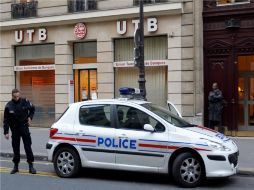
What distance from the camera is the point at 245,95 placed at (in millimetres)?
16141

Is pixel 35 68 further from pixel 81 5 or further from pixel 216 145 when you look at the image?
pixel 216 145

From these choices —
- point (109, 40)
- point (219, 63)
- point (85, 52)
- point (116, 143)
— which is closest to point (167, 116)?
point (116, 143)

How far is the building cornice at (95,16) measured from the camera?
1653 cm

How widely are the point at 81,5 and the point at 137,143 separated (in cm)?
1112

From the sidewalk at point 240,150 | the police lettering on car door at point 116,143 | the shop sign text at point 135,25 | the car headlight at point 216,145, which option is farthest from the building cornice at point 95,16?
the car headlight at point 216,145

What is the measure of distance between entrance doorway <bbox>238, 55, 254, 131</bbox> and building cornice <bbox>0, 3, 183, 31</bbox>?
9.63 feet

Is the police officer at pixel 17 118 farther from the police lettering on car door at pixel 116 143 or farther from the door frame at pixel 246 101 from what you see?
the door frame at pixel 246 101

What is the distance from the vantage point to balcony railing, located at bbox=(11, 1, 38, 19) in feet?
65.5

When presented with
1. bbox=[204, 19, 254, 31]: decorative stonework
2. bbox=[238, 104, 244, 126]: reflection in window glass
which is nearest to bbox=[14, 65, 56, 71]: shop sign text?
bbox=[204, 19, 254, 31]: decorative stonework

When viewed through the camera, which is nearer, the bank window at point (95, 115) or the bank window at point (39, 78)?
the bank window at point (95, 115)

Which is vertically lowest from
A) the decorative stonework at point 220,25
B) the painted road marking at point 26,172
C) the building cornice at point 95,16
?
the painted road marking at point 26,172

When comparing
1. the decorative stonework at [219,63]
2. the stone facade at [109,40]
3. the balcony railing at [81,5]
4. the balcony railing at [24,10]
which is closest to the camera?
the decorative stonework at [219,63]

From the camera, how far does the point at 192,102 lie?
16.4 m

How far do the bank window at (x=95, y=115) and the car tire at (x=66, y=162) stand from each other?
68cm
